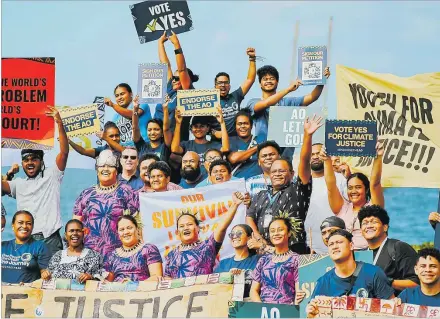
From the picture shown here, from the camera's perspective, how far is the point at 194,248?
1326 cm

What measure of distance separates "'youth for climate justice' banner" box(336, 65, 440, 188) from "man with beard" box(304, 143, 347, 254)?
12.0 inches

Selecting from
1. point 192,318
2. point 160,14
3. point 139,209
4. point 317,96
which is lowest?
point 192,318

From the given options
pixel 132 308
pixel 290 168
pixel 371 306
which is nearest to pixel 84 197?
pixel 132 308

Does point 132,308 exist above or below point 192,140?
below

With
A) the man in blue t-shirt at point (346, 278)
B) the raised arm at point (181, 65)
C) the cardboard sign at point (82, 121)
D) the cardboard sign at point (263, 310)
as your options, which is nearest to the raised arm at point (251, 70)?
the raised arm at point (181, 65)

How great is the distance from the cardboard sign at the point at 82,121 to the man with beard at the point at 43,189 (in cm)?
9

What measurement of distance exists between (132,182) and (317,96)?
2191mm

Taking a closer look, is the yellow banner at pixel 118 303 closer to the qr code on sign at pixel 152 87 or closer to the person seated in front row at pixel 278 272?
the person seated in front row at pixel 278 272

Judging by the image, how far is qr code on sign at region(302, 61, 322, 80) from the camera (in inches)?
530

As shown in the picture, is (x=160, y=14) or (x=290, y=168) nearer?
(x=290, y=168)

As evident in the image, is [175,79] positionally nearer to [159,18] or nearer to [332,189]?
[159,18]

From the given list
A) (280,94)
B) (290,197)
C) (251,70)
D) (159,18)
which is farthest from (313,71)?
(159,18)

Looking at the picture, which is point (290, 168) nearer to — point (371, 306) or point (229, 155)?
point (229, 155)

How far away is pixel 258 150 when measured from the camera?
13.4 metres
